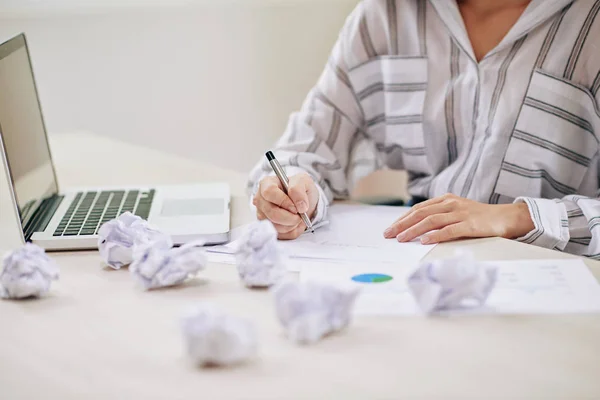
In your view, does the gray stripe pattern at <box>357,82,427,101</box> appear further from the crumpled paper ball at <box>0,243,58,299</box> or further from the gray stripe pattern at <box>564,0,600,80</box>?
the crumpled paper ball at <box>0,243,58,299</box>

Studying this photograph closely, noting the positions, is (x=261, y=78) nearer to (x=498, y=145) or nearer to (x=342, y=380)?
(x=498, y=145)

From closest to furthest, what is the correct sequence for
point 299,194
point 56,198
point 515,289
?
point 515,289, point 299,194, point 56,198

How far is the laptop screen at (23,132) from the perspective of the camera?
1048 millimetres

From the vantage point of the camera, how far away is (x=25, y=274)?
2.61 feet

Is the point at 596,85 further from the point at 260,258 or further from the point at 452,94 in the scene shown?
the point at 260,258

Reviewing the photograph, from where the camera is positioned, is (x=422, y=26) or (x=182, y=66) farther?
(x=182, y=66)

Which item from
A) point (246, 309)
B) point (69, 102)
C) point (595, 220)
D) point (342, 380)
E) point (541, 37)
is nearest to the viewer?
point (342, 380)

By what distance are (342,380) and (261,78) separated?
1.05 m

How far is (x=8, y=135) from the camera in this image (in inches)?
41.1

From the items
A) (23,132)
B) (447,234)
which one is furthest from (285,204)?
(23,132)

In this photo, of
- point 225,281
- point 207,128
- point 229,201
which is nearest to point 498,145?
point 229,201

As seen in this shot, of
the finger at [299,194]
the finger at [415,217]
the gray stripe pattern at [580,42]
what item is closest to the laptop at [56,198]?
the finger at [299,194]

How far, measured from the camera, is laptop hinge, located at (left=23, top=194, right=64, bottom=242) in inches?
40.3

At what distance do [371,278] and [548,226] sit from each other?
319 mm
